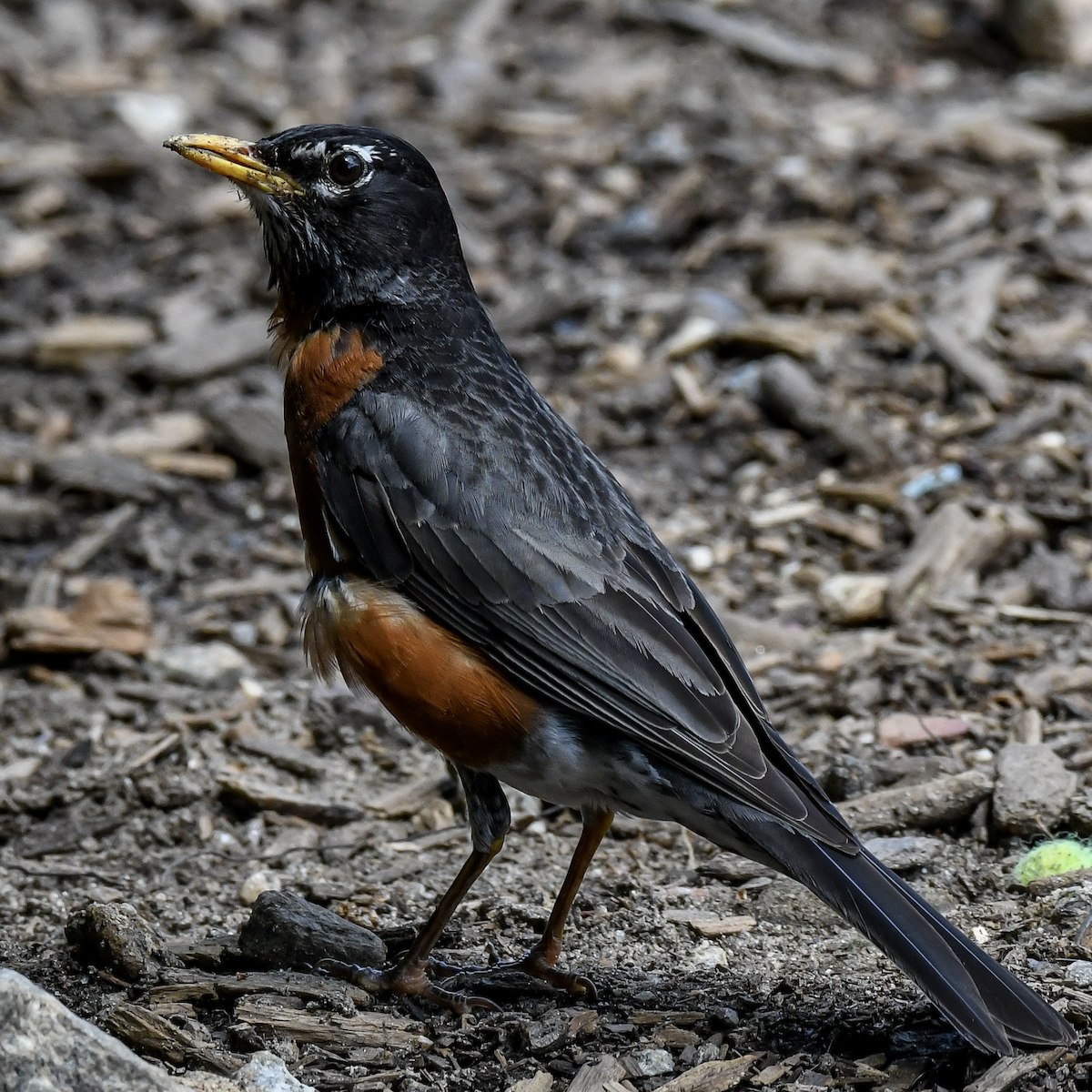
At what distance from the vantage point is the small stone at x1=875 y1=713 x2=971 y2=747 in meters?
5.84

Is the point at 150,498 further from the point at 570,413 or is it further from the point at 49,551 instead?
the point at 570,413

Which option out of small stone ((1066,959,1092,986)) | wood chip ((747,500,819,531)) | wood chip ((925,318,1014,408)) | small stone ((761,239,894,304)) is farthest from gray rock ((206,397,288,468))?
small stone ((1066,959,1092,986))

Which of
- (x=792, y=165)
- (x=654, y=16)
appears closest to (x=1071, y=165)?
(x=792, y=165)

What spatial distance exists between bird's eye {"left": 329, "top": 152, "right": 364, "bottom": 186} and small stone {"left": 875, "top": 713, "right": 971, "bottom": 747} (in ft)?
9.03

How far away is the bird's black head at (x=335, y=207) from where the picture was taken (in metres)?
5.25

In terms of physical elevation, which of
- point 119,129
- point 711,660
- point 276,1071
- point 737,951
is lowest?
point 737,951

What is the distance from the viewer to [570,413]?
841cm

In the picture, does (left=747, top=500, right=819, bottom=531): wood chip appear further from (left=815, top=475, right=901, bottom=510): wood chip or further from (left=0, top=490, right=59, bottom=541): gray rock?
(left=0, top=490, right=59, bottom=541): gray rock

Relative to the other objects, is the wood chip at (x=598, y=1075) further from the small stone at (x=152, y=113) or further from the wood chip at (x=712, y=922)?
the small stone at (x=152, y=113)

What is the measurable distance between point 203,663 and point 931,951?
3.77 m

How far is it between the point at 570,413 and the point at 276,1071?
16.3 feet

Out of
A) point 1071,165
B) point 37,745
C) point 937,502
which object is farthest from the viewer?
point 1071,165

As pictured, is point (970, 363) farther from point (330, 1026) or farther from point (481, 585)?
point (330, 1026)

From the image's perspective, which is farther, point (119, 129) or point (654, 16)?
point (654, 16)
